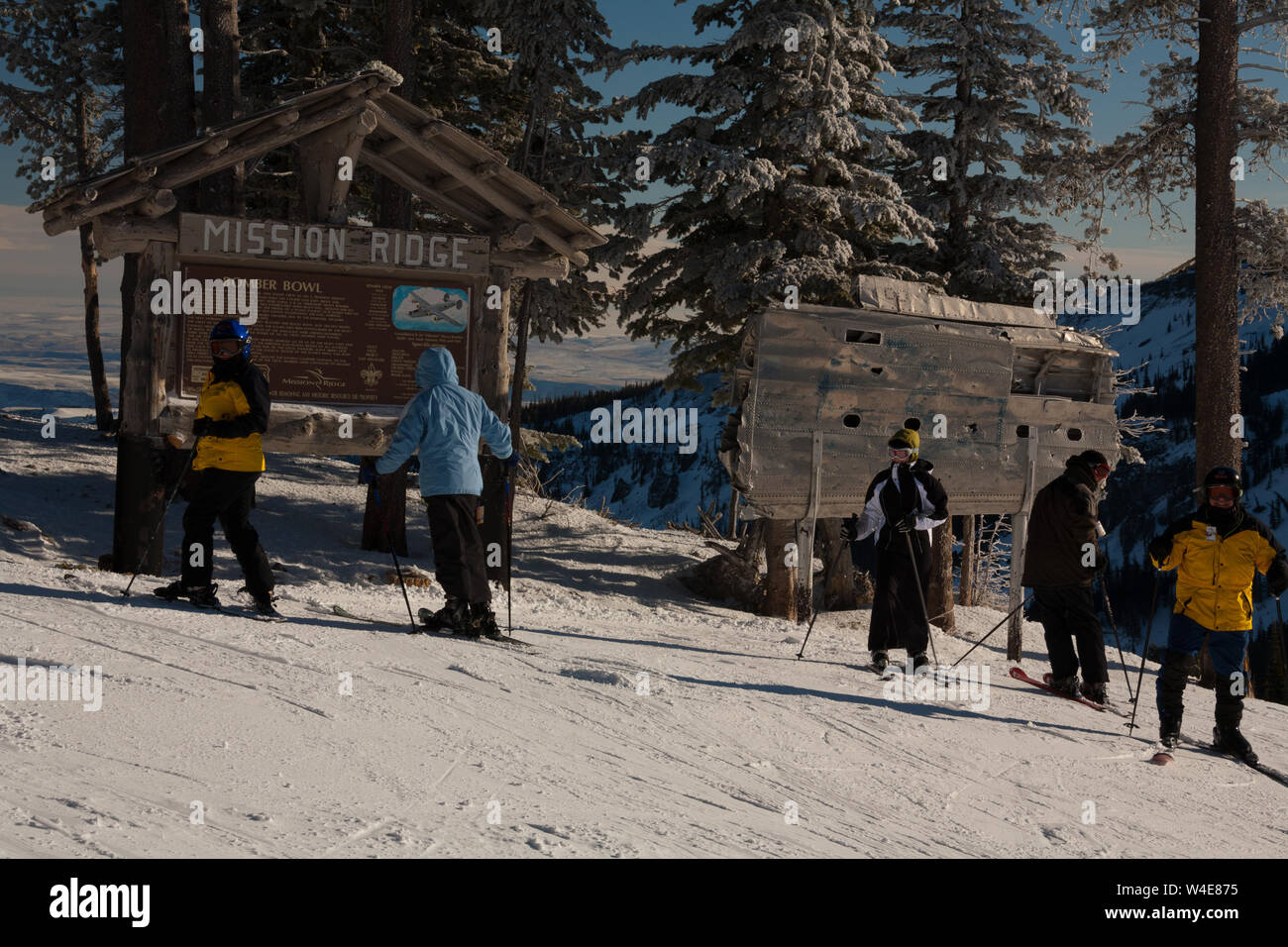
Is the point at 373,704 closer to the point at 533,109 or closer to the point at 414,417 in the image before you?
the point at 414,417

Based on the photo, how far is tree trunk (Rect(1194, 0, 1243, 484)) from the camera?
1370 cm

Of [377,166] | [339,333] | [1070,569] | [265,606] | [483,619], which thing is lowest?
[483,619]

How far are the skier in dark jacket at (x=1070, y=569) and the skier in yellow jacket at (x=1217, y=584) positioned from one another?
44.8 inches

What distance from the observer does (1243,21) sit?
45.2ft

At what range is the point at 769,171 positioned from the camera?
14.0m

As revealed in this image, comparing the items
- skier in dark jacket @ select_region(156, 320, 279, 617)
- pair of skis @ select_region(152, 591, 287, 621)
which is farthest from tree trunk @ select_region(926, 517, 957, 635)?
skier in dark jacket @ select_region(156, 320, 279, 617)

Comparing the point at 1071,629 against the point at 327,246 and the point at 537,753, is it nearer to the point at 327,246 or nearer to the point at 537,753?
the point at 537,753

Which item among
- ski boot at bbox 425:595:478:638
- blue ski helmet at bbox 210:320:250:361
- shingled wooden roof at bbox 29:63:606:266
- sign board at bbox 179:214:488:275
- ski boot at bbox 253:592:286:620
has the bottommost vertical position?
ski boot at bbox 425:595:478:638

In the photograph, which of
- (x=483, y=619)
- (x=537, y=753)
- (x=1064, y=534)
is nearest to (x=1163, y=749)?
(x=1064, y=534)

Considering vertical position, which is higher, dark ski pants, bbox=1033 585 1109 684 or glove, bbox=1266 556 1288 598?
glove, bbox=1266 556 1288 598

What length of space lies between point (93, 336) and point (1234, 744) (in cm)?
2199

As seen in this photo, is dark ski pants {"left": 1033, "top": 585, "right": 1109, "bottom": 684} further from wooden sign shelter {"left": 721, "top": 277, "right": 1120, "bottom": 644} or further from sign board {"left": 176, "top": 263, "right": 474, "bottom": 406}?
sign board {"left": 176, "top": 263, "right": 474, "bottom": 406}

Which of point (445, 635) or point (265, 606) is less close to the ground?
point (265, 606)

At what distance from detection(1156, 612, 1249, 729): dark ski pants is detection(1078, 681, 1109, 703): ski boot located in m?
1.18
